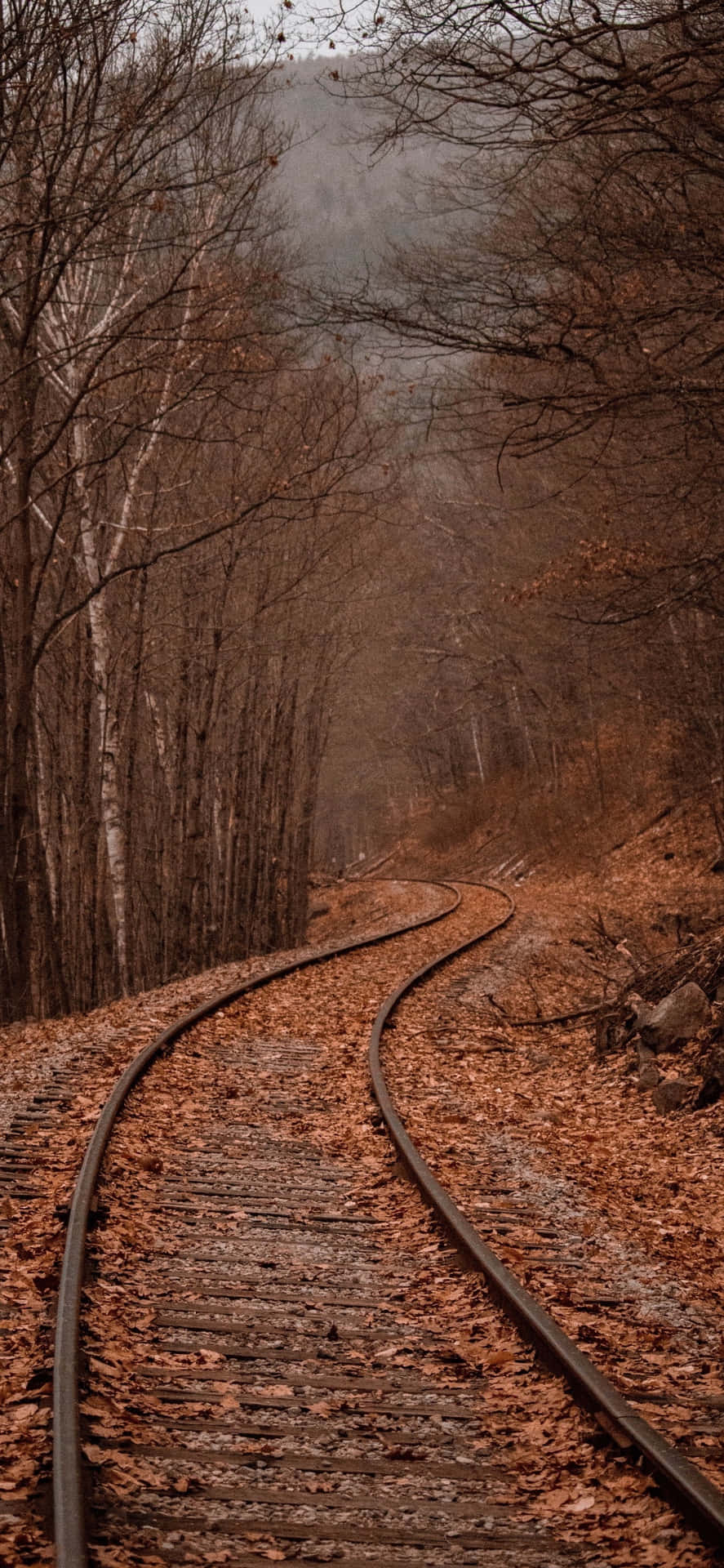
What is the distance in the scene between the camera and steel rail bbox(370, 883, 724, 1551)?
3.51 m

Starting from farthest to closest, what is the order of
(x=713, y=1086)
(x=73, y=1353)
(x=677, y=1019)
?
(x=677, y=1019), (x=713, y=1086), (x=73, y=1353)

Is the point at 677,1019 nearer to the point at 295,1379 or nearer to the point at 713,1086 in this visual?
the point at 713,1086

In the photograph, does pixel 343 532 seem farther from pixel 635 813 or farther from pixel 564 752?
pixel 564 752

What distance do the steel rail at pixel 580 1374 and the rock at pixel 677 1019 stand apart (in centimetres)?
343

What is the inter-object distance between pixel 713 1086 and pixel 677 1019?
49.0 inches

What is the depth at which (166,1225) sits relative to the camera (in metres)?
6.38

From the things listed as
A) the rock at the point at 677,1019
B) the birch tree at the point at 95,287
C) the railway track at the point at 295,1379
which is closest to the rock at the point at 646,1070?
the rock at the point at 677,1019

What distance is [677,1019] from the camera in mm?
10500

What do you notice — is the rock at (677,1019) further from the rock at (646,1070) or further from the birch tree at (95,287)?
the birch tree at (95,287)

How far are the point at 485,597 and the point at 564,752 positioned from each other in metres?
7.17

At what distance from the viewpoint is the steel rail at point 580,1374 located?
3.51 metres

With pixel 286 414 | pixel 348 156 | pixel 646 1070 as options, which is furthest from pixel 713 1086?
pixel 348 156

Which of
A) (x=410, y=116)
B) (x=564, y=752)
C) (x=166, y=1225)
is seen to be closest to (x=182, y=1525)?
(x=166, y=1225)

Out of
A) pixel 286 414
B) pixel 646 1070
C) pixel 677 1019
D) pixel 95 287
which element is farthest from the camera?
pixel 286 414
